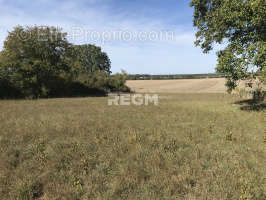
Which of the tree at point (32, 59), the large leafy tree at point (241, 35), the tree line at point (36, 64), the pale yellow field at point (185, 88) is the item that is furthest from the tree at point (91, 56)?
the large leafy tree at point (241, 35)

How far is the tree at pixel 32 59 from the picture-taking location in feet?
72.6

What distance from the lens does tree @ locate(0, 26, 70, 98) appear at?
22.1 metres

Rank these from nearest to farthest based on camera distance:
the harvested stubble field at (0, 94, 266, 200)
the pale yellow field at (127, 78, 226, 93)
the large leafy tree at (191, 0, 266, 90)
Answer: the harvested stubble field at (0, 94, 266, 200)
the large leafy tree at (191, 0, 266, 90)
the pale yellow field at (127, 78, 226, 93)

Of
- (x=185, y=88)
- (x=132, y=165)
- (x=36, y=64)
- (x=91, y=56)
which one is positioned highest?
(x=91, y=56)

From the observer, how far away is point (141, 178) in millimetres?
3689

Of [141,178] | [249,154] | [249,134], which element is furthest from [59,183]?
[249,134]

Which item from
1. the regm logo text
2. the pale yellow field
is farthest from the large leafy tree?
the pale yellow field

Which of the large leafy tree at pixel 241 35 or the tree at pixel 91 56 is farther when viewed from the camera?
the tree at pixel 91 56

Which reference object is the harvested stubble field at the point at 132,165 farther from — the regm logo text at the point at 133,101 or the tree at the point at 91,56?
the tree at the point at 91,56

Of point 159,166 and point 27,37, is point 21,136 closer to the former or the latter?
point 159,166

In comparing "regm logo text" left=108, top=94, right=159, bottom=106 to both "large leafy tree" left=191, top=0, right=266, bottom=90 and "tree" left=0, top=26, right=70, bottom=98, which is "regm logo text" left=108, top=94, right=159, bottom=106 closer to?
"large leafy tree" left=191, top=0, right=266, bottom=90

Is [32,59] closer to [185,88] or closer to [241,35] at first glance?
[241,35]

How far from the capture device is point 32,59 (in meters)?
23.1

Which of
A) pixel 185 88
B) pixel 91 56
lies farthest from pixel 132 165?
pixel 91 56
